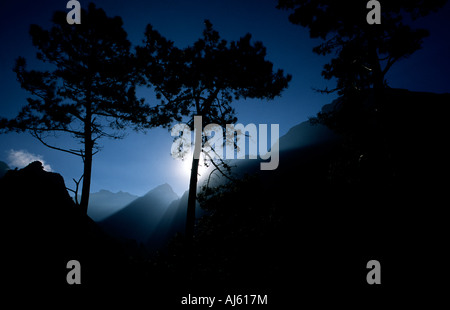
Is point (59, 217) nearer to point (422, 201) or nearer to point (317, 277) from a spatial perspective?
point (317, 277)

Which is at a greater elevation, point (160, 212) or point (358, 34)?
point (358, 34)

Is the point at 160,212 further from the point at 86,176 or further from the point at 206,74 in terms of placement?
the point at 206,74

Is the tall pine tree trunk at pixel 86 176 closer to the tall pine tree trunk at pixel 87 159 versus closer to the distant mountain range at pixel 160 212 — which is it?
the tall pine tree trunk at pixel 87 159

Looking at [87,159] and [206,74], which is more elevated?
[206,74]

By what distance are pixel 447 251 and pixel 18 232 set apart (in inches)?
546

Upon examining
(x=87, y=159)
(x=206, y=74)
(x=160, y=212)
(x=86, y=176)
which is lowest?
(x=160, y=212)

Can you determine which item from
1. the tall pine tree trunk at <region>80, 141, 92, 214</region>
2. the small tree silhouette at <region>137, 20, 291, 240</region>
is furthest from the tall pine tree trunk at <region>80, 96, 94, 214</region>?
the small tree silhouette at <region>137, 20, 291, 240</region>

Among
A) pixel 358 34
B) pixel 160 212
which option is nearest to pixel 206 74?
pixel 358 34

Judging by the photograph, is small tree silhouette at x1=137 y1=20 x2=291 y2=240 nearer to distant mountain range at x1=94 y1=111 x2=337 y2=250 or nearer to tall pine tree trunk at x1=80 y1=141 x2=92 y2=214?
tall pine tree trunk at x1=80 y1=141 x2=92 y2=214

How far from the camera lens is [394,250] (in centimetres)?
520

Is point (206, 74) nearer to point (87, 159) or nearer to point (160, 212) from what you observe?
point (87, 159)

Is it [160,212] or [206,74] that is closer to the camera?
[206,74]
